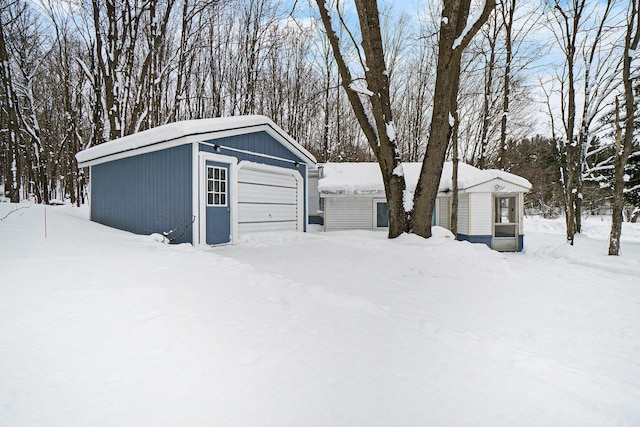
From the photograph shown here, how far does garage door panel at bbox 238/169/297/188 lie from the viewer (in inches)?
342

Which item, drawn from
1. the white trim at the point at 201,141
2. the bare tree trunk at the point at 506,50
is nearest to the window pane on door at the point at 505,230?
the bare tree trunk at the point at 506,50

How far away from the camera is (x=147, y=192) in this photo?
310 inches

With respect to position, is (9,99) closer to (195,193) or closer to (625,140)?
(195,193)

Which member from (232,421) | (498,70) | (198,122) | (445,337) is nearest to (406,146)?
(498,70)

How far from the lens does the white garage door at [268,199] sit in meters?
8.66

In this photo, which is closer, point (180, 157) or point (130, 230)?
point (180, 157)

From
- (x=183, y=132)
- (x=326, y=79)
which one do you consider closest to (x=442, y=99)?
(x=183, y=132)

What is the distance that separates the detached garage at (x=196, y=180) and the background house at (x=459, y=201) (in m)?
4.24

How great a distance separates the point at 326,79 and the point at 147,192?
45.9ft

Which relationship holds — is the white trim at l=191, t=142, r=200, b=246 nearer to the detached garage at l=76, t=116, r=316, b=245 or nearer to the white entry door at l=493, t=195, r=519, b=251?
the detached garage at l=76, t=116, r=316, b=245

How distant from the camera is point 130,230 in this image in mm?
8289

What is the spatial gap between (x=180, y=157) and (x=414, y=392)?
7.06 meters

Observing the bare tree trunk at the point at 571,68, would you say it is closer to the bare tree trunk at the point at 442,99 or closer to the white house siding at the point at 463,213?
the white house siding at the point at 463,213

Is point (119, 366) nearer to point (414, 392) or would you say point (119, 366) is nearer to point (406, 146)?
point (414, 392)
